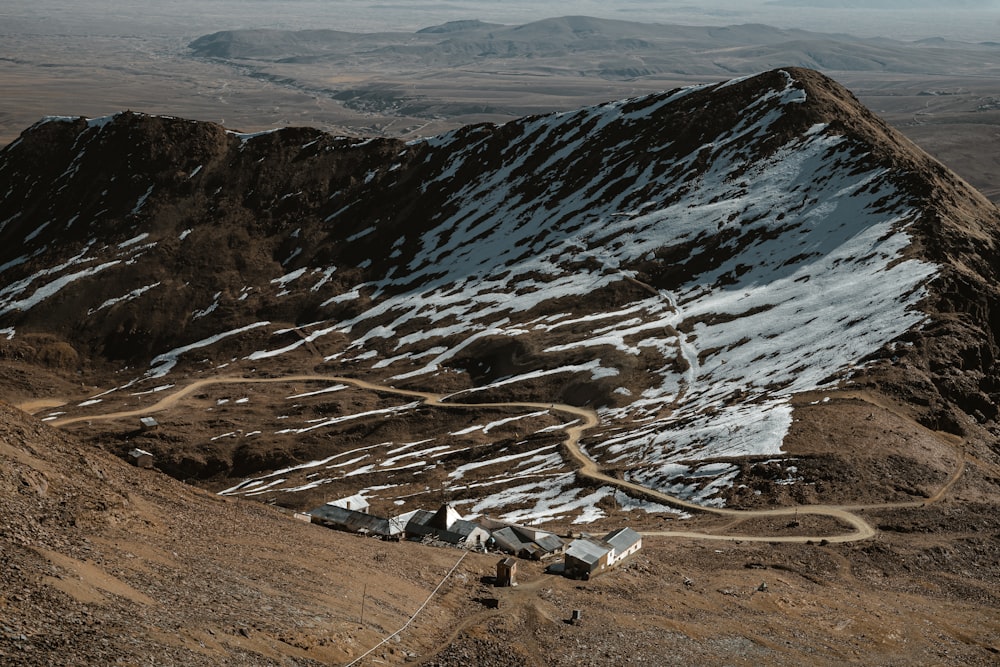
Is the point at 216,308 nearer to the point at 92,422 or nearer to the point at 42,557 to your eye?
the point at 92,422

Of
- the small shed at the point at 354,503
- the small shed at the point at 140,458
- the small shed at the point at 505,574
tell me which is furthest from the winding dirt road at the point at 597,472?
the small shed at the point at 354,503

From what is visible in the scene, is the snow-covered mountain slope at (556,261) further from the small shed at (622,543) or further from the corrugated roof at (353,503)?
the small shed at (622,543)

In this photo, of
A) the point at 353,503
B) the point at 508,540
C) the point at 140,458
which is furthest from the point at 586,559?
the point at 140,458

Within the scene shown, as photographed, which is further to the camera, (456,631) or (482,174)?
(482,174)

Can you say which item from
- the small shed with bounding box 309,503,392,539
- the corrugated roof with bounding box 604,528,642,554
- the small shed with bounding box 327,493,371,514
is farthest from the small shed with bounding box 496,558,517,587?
the small shed with bounding box 327,493,371,514

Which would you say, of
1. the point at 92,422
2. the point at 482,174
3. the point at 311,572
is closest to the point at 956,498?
the point at 311,572

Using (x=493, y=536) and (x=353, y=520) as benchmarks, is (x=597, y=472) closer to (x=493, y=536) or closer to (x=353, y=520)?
(x=493, y=536)
